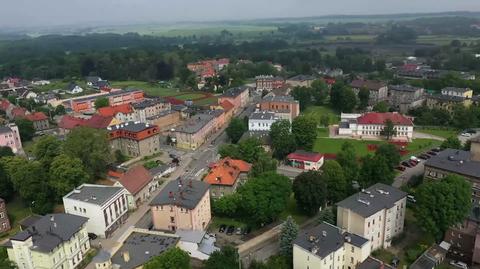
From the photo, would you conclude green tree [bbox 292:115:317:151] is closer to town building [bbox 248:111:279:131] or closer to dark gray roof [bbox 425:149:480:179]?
town building [bbox 248:111:279:131]

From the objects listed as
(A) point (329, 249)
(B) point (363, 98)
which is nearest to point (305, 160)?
(A) point (329, 249)

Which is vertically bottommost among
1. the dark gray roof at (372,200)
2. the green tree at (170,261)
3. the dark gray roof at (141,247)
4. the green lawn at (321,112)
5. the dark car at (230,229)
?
the dark car at (230,229)

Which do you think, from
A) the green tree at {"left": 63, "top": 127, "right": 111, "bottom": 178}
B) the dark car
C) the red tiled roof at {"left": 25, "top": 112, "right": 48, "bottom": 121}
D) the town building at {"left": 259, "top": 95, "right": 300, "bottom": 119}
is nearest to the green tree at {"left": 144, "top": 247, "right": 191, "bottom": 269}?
the dark car

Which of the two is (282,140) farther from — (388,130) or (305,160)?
(388,130)

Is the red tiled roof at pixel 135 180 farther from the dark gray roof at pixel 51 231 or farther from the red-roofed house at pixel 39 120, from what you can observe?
the red-roofed house at pixel 39 120

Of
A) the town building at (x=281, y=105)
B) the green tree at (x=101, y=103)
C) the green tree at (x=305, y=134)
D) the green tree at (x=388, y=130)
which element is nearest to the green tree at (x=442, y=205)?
the green tree at (x=305, y=134)
